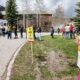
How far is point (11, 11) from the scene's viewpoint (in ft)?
318

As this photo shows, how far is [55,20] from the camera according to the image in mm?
138625

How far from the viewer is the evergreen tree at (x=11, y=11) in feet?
316

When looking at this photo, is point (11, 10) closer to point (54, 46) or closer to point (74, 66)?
point (54, 46)

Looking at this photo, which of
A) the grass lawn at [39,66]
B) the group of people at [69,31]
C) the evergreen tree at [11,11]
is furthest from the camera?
the evergreen tree at [11,11]

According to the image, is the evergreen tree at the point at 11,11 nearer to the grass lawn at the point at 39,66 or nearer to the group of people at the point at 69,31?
the group of people at the point at 69,31

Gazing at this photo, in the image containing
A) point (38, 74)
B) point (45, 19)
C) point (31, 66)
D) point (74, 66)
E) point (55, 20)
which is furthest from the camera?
point (55, 20)

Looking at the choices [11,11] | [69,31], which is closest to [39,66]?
[69,31]

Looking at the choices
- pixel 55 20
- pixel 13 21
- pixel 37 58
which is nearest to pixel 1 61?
pixel 37 58

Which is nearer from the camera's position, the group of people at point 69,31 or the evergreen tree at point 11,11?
the group of people at point 69,31

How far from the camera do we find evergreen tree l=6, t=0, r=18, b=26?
96250 millimetres

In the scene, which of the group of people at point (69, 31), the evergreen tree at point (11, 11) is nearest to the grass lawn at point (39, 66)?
the group of people at point (69, 31)

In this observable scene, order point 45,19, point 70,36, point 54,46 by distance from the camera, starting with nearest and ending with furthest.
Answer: point 54,46
point 70,36
point 45,19

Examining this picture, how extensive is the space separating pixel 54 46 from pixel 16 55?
7.30 meters

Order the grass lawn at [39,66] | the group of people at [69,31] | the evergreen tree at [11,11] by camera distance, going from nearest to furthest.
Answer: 1. the grass lawn at [39,66]
2. the group of people at [69,31]
3. the evergreen tree at [11,11]
